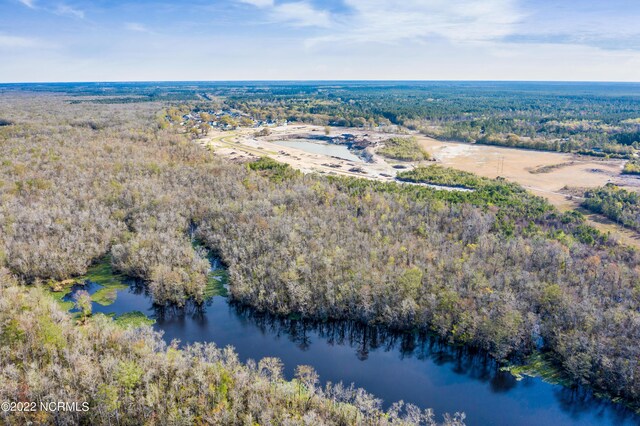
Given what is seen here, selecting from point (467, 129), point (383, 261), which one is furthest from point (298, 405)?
point (467, 129)

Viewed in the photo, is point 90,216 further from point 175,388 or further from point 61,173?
point 175,388

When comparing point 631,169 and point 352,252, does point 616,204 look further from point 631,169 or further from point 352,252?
point 352,252

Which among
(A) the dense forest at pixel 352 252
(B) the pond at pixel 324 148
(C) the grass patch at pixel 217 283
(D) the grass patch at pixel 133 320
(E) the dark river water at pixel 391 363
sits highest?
(B) the pond at pixel 324 148

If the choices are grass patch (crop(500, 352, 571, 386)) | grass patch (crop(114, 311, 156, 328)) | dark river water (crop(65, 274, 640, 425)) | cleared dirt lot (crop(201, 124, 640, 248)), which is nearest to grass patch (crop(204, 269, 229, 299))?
dark river water (crop(65, 274, 640, 425))

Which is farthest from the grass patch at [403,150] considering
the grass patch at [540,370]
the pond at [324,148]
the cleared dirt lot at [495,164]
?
the grass patch at [540,370]

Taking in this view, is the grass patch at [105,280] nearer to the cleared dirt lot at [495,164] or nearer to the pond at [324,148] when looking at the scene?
the cleared dirt lot at [495,164]

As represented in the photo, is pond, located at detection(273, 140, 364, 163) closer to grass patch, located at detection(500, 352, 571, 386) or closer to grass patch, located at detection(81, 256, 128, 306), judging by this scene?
grass patch, located at detection(81, 256, 128, 306)
